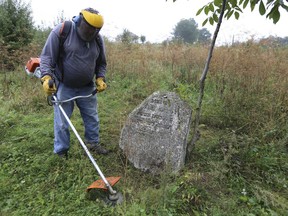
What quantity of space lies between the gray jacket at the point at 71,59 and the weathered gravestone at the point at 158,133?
83 cm

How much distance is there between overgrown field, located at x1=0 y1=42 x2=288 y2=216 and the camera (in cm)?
271

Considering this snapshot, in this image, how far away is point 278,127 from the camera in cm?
386

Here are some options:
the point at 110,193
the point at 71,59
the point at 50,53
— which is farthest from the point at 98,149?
the point at 50,53

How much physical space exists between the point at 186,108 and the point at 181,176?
32.9 inches

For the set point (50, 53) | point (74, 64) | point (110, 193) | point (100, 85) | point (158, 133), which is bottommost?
point (110, 193)

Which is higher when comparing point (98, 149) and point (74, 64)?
point (74, 64)

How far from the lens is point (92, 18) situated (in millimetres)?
2840

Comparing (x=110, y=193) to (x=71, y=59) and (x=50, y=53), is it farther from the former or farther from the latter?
(x=50, y=53)

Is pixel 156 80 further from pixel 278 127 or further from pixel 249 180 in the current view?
pixel 249 180

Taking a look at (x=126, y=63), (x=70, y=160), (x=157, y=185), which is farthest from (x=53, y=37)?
(x=126, y=63)

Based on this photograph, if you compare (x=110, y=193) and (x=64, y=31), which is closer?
(x=110, y=193)

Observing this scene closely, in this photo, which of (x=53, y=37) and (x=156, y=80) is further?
(x=156, y=80)

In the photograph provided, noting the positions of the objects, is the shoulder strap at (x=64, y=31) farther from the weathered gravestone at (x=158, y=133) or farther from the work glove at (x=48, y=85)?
the weathered gravestone at (x=158, y=133)

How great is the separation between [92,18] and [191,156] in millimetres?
2110
